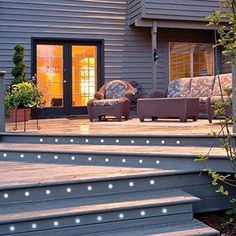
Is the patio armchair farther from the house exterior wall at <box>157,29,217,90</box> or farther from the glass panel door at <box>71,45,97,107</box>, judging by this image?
the house exterior wall at <box>157,29,217,90</box>

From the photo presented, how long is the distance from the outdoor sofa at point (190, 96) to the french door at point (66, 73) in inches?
88.2

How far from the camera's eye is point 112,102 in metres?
7.01

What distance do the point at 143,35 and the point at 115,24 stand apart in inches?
28.7

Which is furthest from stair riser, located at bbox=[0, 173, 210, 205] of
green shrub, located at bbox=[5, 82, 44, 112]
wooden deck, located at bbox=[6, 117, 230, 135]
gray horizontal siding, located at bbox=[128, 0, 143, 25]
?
gray horizontal siding, located at bbox=[128, 0, 143, 25]

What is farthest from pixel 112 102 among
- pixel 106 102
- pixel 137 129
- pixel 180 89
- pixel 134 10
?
pixel 134 10

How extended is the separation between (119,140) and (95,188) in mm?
1341

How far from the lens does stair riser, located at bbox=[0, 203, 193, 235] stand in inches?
104

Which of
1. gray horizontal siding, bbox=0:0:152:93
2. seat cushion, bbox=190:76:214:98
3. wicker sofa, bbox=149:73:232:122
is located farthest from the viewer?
gray horizontal siding, bbox=0:0:152:93

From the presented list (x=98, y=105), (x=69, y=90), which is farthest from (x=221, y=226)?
(x=69, y=90)

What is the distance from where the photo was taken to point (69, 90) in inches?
352

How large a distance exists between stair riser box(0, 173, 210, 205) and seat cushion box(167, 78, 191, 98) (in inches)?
165

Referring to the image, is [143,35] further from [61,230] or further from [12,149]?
[61,230]

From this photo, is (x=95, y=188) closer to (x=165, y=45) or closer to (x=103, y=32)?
(x=103, y=32)

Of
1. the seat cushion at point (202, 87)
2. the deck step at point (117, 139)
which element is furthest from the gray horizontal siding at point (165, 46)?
the deck step at point (117, 139)
